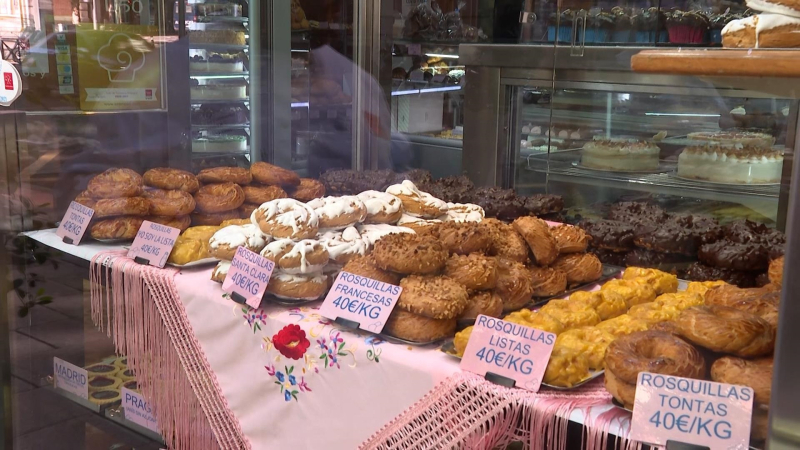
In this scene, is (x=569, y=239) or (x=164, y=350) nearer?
(x=569, y=239)

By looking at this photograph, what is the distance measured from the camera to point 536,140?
3465mm

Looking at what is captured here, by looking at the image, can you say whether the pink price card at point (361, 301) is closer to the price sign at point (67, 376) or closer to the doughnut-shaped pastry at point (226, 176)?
the doughnut-shaped pastry at point (226, 176)

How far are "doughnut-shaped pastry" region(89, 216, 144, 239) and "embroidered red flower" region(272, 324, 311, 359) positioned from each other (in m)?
0.87

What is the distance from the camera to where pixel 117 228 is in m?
2.43

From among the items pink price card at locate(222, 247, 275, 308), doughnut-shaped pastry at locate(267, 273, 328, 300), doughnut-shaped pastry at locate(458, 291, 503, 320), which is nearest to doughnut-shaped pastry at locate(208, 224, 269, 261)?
pink price card at locate(222, 247, 275, 308)

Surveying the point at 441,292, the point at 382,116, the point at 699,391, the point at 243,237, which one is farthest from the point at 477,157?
the point at 699,391

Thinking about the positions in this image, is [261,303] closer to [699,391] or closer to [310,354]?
[310,354]

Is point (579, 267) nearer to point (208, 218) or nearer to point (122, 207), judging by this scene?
point (208, 218)

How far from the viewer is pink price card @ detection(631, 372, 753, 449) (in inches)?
45.7

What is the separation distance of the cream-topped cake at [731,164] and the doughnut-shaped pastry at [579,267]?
0.93 metres

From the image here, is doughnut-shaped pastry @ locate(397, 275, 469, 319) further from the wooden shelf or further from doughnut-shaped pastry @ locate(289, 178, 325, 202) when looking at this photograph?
doughnut-shaped pastry @ locate(289, 178, 325, 202)

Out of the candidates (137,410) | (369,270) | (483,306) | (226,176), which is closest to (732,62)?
(483,306)

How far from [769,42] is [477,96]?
2237 millimetres

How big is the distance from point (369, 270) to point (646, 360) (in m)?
0.71
